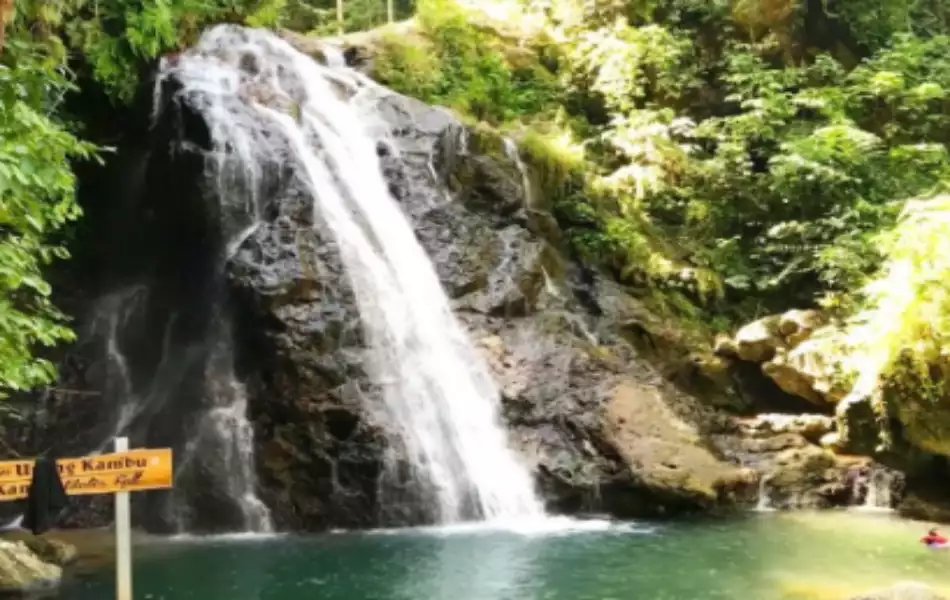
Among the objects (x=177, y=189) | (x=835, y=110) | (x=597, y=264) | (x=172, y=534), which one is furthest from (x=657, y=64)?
(x=172, y=534)

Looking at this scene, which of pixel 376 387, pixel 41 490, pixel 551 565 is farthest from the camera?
pixel 376 387

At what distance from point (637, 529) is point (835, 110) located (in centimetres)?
1047

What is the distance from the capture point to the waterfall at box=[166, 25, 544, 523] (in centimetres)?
1252

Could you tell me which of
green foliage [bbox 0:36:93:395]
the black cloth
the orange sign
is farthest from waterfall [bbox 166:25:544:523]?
the black cloth

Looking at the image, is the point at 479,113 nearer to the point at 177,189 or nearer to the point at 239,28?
the point at 239,28

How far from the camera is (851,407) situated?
13.2 meters

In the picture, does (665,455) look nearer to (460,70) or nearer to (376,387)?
(376,387)

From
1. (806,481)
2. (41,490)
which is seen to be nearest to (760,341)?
(806,481)

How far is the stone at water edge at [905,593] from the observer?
7.25m

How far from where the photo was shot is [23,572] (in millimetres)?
8992

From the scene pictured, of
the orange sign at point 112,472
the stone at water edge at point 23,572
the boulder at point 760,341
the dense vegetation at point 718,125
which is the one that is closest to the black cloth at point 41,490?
the orange sign at point 112,472

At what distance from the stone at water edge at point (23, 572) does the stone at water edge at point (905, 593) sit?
23.7ft

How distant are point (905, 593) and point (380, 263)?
340 inches

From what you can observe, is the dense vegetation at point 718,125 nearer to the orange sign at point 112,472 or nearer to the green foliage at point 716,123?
the green foliage at point 716,123
